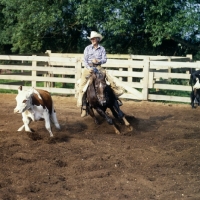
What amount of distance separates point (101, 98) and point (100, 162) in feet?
9.32

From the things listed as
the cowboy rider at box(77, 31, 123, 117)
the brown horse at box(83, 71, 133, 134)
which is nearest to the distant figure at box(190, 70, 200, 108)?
the brown horse at box(83, 71, 133, 134)

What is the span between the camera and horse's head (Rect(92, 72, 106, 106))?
33.0ft

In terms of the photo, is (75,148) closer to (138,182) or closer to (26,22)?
(138,182)

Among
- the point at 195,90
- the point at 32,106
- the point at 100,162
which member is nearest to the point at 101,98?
the point at 32,106

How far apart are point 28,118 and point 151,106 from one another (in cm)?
665

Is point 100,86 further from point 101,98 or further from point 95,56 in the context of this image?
point 95,56

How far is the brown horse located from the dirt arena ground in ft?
1.05

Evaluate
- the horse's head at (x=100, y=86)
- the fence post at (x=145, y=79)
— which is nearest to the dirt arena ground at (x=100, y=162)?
the horse's head at (x=100, y=86)

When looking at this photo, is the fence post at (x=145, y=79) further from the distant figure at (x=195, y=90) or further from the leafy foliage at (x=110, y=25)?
the leafy foliage at (x=110, y=25)

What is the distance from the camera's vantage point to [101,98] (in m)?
10.1

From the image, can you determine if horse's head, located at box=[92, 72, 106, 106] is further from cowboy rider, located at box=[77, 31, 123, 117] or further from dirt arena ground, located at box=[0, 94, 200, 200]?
dirt arena ground, located at box=[0, 94, 200, 200]

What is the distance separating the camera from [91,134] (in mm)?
9805

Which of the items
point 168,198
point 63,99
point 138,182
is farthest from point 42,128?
point 63,99

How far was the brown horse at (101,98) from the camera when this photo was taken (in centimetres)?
1010
